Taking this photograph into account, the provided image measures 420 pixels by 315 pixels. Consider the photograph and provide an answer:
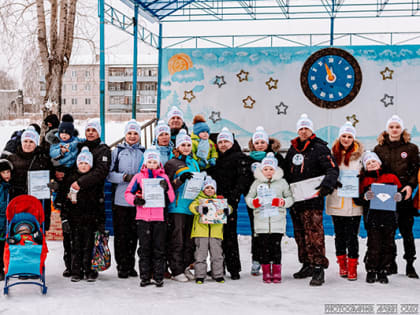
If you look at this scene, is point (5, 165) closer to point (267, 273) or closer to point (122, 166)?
point (122, 166)

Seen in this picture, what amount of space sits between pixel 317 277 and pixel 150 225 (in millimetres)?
1832

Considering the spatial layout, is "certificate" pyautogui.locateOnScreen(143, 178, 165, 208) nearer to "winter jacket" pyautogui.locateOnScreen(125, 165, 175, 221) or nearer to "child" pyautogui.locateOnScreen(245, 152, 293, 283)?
"winter jacket" pyautogui.locateOnScreen(125, 165, 175, 221)

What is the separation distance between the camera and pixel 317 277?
5445 mm

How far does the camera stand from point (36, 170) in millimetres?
5535

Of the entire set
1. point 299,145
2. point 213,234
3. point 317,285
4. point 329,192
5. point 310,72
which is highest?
point 310,72

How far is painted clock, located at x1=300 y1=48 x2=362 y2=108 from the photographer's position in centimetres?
1309

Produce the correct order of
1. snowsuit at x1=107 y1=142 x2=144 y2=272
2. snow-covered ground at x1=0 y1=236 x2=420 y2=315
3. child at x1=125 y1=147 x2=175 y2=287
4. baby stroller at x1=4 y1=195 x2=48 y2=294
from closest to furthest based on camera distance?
→ snow-covered ground at x1=0 y1=236 x2=420 y2=315 < baby stroller at x1=4 y1=195 x2=48 y2=294 < child at x1=125 y1=147 x2=175 y2=287 < snowsuit at x1=107 y1=142 x2=144 y2=272

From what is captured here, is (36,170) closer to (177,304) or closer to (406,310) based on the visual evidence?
(177,304)

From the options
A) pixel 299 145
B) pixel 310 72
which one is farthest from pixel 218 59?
pixel 299 145

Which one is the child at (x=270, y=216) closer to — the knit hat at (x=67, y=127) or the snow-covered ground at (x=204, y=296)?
the snow-covered ground at (x=204, y=296)

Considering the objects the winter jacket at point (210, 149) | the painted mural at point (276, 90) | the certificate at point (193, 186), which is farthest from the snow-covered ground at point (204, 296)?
the painted mural at point (276, 90)

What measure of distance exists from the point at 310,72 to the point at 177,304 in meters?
9.64

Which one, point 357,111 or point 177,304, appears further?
point 357,111

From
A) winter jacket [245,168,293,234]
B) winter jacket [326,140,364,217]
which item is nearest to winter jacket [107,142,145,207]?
winter jacket [245,168,293,234]
